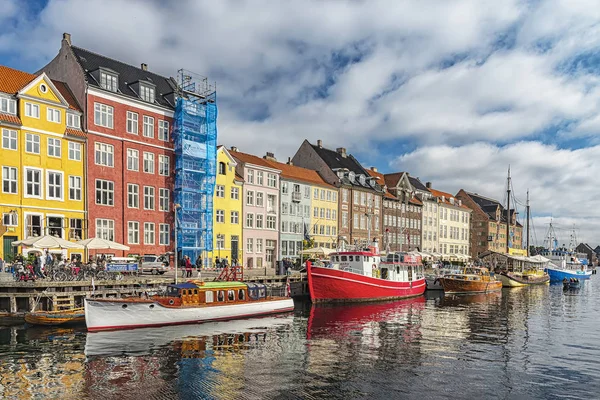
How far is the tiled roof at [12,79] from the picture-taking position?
39281mm

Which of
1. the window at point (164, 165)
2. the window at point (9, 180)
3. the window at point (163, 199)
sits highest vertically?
the window at point (164, 165)

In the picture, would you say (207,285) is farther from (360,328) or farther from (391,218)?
(391,218)

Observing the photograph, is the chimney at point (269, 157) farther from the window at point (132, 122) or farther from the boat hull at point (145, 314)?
the boat hull at point (145, 314)

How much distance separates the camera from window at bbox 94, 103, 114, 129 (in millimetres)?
44375

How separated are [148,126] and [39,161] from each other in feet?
37.8

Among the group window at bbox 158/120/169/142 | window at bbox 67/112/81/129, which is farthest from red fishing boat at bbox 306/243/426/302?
window at bbox 67/112/81/129

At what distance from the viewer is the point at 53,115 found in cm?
4128

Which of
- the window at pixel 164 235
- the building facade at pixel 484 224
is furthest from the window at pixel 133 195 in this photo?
the building facade at pixel 484 224

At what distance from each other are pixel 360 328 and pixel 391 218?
2200 inches

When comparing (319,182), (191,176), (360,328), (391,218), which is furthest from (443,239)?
(360,328)

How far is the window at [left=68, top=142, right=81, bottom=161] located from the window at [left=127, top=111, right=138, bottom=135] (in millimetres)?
5400

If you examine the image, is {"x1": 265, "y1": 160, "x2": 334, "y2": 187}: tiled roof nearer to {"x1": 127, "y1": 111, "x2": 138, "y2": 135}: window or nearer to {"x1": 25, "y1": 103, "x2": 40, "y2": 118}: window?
{"x1": 127, "y1": 111, "x2": 138, "y2": 135}: window

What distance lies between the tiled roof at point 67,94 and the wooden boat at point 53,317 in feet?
68.6

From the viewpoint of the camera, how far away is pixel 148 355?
72.0 feet
